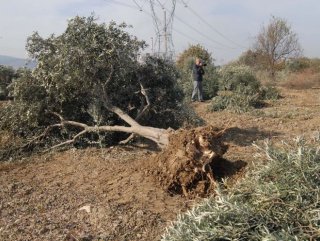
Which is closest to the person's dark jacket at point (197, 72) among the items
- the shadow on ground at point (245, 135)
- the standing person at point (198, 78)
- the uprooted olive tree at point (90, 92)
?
the standing person at point (198, 78)

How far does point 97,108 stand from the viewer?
7.19m

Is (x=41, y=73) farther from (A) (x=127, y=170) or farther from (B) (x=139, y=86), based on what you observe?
(A) (x=127, y=170)

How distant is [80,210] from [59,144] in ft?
8.44

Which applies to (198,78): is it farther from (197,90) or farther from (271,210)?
(271,210)

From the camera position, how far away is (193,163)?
498 centimetres

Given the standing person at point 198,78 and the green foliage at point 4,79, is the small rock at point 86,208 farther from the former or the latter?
the standing person at point 198,78

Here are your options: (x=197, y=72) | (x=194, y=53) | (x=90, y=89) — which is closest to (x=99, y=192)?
(x=90, y=89)

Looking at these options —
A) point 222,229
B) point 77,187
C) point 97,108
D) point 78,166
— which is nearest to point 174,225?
point 222,229

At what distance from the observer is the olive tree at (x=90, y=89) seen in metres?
7.02

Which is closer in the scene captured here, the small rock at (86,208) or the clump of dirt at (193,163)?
the small rock at (86,208)

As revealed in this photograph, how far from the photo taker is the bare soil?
439 cm

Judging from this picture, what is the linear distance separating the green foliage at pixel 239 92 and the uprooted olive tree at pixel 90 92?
455cm

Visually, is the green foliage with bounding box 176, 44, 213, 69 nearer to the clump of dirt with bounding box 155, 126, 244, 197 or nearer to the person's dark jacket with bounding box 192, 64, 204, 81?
the person's dark jacket with bounding box 192, 64, 204, 81

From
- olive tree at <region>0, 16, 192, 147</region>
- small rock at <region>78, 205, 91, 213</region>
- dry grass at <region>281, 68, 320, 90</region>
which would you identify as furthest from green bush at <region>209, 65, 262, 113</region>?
dry grass at <region>281, 68, 320, 90</region>
